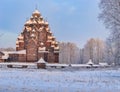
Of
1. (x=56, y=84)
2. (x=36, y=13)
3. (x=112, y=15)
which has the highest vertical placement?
(x=36, y=13)

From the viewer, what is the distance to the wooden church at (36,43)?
83.1 metres

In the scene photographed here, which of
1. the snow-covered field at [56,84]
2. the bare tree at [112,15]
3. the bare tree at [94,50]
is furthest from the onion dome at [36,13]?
the snow-covered field at [56,84]

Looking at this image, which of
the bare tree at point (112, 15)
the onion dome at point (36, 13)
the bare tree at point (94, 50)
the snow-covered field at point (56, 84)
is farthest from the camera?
the bare tree at point (94, 50)

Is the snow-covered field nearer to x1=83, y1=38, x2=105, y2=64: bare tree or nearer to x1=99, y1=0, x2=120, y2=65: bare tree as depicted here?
x1=99, y1=0, x2=120, y2=65: bare tree

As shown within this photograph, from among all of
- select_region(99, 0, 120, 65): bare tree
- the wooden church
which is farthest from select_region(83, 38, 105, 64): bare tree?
select_region(99, 0, 120, 65): bare tree

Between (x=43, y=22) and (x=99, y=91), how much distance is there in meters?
73.7

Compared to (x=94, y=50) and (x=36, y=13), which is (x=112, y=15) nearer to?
(x=36, y=13)

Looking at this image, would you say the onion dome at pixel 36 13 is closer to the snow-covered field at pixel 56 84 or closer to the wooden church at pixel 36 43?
the wooden church at pixel 36 43

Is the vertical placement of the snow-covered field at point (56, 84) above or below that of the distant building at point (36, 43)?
below

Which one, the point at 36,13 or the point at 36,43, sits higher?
the point at 36,13

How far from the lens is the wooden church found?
8306 centimetres

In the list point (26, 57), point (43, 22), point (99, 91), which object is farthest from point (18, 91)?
point (43, 22)

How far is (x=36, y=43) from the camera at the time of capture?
276ft

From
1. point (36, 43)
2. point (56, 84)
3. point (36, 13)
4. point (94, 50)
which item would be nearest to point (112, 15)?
point (56, 84)
